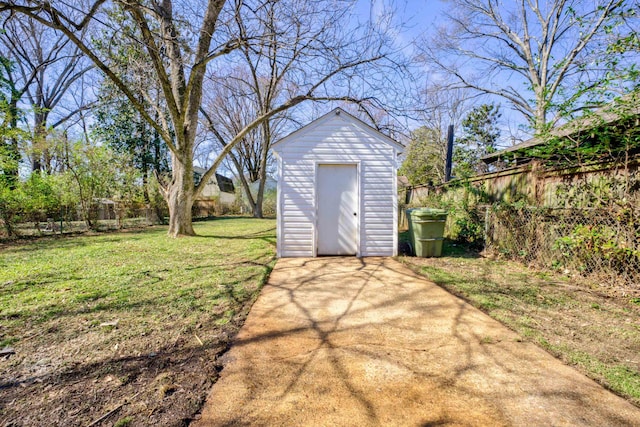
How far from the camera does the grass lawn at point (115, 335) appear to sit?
1.74 m

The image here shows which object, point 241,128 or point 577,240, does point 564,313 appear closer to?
point 577,240

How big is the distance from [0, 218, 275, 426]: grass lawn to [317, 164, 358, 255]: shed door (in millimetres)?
1611

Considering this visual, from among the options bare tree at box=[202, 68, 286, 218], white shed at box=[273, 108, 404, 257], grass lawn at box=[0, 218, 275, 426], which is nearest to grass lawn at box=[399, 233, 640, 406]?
white shed at box=[273, 108, 404, 257]

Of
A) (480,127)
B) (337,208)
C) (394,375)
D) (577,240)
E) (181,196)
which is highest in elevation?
(480,127)

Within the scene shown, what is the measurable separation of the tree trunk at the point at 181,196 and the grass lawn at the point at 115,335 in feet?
11.4

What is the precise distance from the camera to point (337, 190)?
6508 mm

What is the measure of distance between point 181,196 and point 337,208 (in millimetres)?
5127

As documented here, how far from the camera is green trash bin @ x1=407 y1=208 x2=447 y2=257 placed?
20.6 feet

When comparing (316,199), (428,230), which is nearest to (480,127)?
(428,230)

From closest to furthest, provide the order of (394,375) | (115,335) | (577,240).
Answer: (394,375), (115,335), (577,240)

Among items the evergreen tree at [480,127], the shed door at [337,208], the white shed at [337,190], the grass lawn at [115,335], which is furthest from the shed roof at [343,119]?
the evergreen tree at [480,127]

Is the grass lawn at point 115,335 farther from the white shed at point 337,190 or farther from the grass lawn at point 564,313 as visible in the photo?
the grass lawn at point 564,313

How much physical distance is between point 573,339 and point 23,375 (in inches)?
171

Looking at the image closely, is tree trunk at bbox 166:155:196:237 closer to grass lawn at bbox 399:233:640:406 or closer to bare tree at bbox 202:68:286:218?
grass lawn at bbox 399:233:640:406
